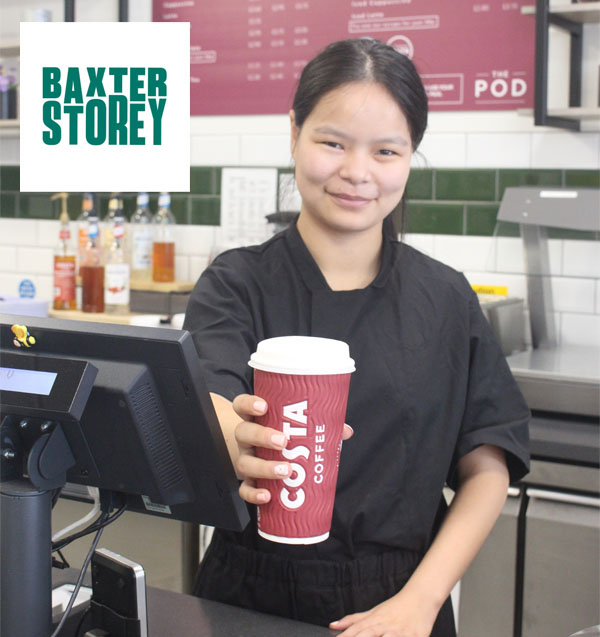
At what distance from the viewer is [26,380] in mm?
724

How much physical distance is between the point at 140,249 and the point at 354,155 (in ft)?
6.59

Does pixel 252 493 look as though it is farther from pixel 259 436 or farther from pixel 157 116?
pixel 157 116

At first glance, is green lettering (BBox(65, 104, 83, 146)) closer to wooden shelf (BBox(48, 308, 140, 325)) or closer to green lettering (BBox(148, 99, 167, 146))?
green lettering (BBox(148, 99, 167, 146))

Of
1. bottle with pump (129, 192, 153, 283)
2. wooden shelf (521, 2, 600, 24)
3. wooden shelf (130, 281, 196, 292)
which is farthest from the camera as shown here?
bottle with pump (129, 192, 153, 283)

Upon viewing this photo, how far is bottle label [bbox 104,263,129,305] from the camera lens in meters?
2.78

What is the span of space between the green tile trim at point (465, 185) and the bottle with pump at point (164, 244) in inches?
36.5

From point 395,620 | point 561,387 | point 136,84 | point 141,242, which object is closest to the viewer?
point 136,84

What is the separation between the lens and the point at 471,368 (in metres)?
1.22

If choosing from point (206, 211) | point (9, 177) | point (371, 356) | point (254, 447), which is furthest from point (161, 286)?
point (254, 447)

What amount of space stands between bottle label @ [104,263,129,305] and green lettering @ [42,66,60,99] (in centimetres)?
192

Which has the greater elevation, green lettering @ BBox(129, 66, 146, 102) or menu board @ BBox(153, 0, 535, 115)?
menu board @ BBox(153, 0, 535, 115)

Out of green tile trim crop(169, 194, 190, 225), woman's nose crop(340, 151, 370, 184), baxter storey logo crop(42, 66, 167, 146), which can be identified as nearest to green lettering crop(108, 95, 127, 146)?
baxter storey logo crop(42, 66, 167, 146)

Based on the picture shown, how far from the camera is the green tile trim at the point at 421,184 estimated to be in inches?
107

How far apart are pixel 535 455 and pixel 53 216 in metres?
2.10
